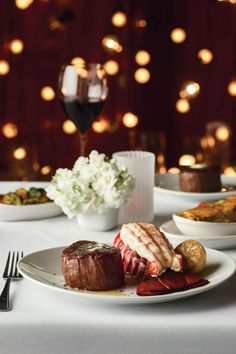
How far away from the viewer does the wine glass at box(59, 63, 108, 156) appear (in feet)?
5.49

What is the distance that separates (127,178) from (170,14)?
2.17 m

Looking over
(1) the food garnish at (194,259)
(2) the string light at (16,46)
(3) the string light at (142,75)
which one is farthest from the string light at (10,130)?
(1) the food garnish at (194,259)

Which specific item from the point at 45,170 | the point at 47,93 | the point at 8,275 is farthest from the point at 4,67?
the point at 8,275

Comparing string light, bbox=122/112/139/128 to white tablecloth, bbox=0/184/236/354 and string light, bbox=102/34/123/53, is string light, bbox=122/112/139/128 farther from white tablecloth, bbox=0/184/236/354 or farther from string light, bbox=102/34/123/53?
white tablecloth, bbox=0/184/236/354

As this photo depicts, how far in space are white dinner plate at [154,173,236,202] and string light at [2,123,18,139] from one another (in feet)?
5.92

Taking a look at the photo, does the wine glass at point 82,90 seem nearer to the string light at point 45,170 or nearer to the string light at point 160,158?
the string light at point 160,158

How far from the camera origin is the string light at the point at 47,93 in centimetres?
357

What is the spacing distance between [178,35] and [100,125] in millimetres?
556

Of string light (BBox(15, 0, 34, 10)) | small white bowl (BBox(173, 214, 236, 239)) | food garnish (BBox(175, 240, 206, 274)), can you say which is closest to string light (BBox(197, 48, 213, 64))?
string light (BBox(15, 0, 34, 10))

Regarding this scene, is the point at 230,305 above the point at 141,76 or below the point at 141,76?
below

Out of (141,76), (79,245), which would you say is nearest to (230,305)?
(79,245)

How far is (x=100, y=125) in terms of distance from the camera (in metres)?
3.60

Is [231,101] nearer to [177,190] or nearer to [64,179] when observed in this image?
[177,190]

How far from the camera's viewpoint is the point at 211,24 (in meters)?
3.47
